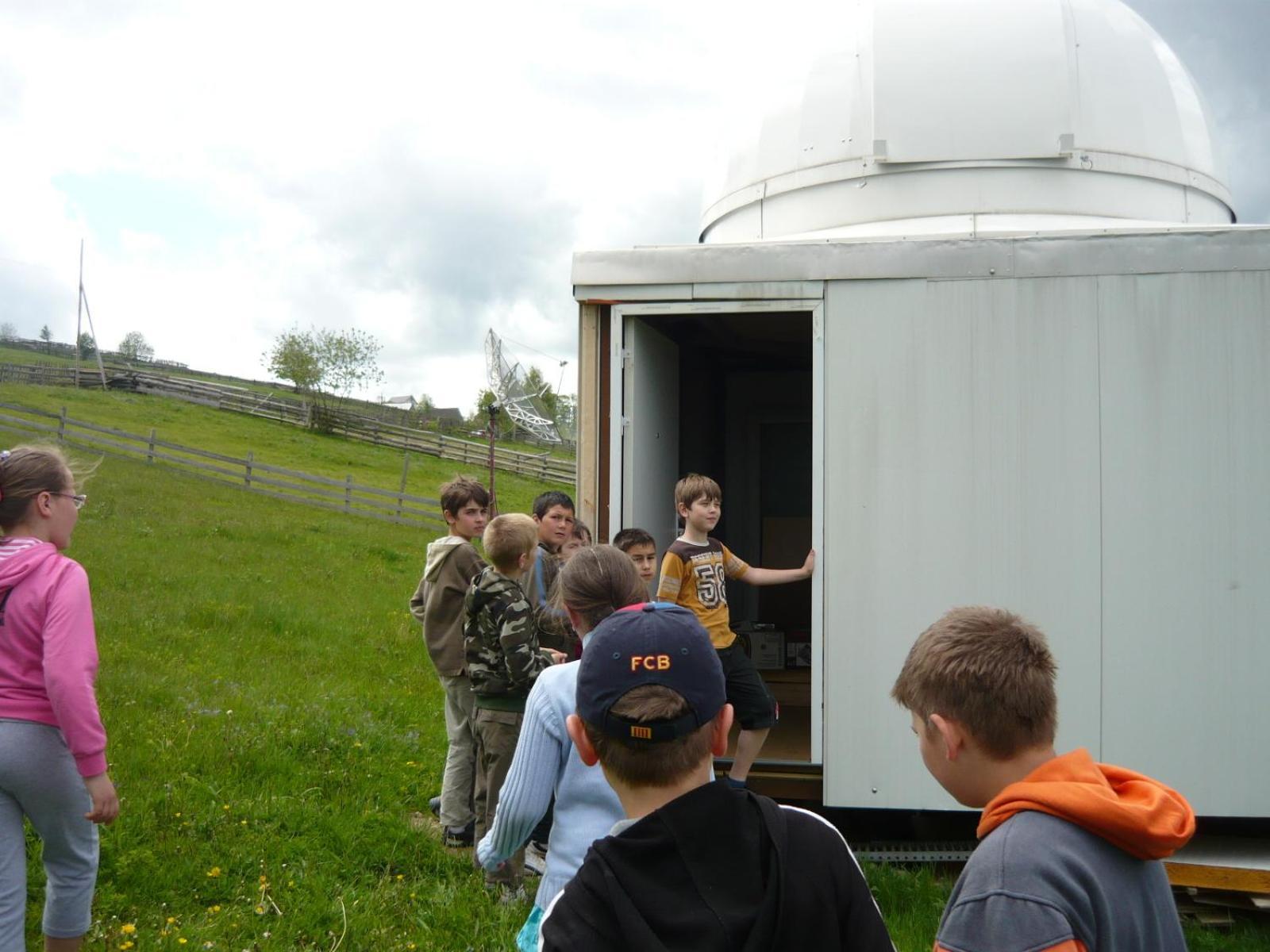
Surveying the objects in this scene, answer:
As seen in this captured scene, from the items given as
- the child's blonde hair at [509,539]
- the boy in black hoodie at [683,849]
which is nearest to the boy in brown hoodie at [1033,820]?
the boy in black hoodie at [683,849]

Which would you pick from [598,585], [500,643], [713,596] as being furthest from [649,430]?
[598,585]

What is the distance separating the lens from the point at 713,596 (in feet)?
15.3

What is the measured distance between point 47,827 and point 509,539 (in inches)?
66.2

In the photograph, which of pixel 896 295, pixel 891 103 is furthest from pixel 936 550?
pixel 891 103

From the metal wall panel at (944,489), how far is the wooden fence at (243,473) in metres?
14.8

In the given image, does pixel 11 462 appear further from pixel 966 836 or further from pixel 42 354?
pixel 42 354

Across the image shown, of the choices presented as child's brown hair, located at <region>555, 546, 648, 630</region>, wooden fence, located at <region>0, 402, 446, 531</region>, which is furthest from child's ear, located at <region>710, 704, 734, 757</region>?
wooden fence, located at <region>0, 402, 446, 531</region>

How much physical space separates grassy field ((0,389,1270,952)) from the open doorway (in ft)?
5.82

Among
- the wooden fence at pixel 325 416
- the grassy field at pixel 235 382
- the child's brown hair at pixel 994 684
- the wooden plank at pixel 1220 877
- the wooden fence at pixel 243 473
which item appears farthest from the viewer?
the grassy field at pixel 235 382

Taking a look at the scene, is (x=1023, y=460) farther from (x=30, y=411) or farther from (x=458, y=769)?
(x=30, y=411)

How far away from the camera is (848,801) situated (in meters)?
4.54

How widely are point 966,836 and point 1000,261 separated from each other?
8.95 ft

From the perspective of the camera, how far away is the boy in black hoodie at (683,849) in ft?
4.30

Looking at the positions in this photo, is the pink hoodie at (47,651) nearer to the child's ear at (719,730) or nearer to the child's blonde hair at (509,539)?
the child's blonde hair at (509,539)
